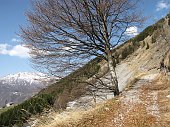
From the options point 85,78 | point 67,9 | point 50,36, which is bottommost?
point 85,78

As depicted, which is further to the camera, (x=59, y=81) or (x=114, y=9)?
(x=114, y=9)

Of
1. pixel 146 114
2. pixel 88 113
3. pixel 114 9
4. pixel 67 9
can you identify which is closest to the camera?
pixel 146 114

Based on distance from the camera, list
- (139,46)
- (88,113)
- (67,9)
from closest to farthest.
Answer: (88,113), (67,9), (139,46)

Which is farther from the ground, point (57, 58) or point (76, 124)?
point (57, 58)

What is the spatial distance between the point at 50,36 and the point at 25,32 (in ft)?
3.23

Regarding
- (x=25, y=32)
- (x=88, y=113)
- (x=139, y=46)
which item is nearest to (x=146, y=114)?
(x=88, y=113)

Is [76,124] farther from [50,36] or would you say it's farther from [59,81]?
[50,36]

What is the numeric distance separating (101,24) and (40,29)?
2.55 metres

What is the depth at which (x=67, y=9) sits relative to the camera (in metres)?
11.6

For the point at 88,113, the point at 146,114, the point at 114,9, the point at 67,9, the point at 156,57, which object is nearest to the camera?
the point at 146,114

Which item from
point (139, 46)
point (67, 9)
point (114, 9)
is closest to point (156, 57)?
point (139, 46)

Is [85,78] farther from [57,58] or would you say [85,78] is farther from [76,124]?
[76,124]

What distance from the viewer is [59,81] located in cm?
1163

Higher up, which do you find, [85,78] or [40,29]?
[40,29]
